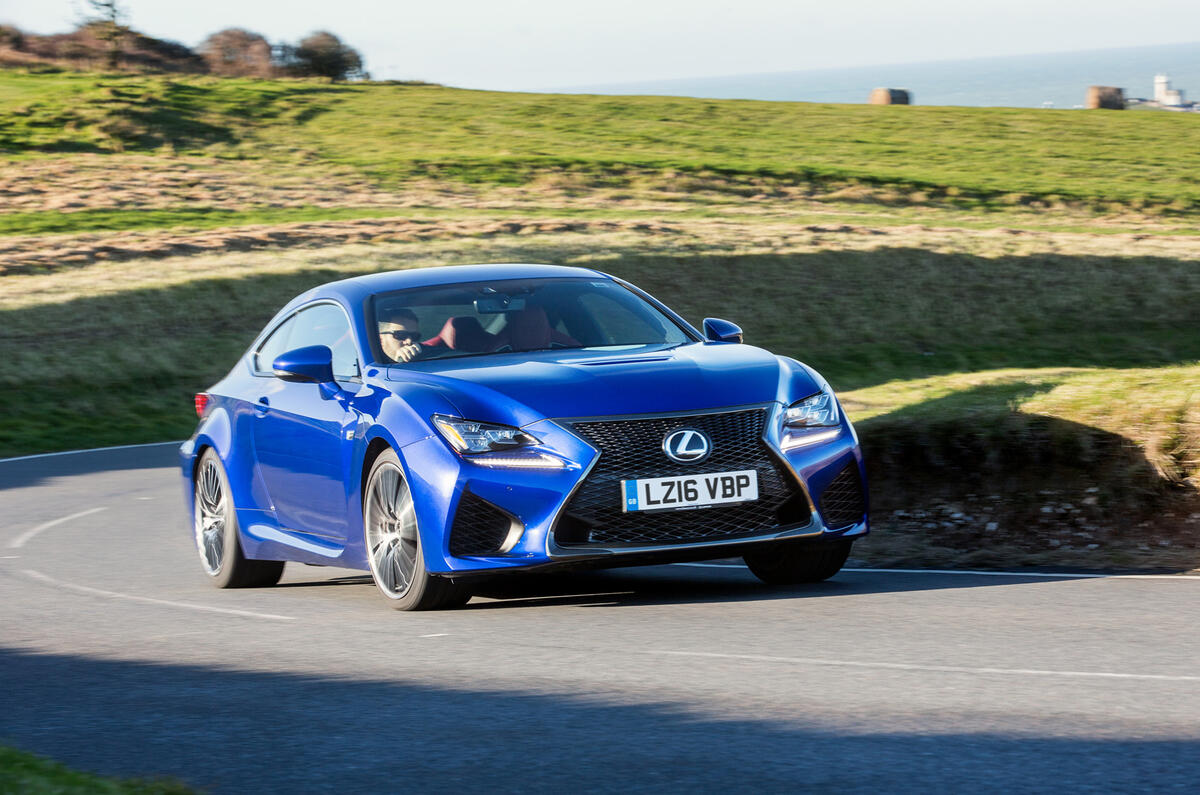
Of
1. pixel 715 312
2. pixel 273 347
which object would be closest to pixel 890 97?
pixel 715 312

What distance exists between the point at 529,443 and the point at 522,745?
2287 mm

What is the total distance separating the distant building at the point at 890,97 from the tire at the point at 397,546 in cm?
6308

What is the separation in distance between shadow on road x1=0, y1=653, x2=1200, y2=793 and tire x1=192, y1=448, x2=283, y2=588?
10.0ft

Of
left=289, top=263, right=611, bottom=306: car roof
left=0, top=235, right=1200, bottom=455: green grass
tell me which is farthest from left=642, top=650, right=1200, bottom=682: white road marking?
left=0, top=235, right=1200, bottom=455: green grass

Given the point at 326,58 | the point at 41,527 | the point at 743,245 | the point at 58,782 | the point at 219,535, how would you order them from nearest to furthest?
1. the point at 58,782
2. the point at 219,535
3. the point at 41,527
4. the point at 743,245
5. the point at 326,58

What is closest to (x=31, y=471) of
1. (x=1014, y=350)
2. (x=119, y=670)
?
(x=119, y=670)

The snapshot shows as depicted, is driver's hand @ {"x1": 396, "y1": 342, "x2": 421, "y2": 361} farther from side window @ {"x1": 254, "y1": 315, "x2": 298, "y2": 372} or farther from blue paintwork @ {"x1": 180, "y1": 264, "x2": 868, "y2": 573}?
side window @ {"x1": 254, "y1": 315, "x2": 298, "y2": 372}

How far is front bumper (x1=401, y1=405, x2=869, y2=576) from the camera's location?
7.39 meters

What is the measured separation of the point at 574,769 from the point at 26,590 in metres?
5.41

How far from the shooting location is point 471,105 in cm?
6231

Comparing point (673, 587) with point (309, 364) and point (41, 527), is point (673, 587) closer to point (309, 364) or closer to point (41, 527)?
point (309, 364)

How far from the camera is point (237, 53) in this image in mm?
71188

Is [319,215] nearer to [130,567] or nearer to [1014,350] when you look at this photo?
[1014,350]

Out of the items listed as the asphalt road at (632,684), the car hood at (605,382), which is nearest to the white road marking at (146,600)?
the asphalt road at (632,684)
